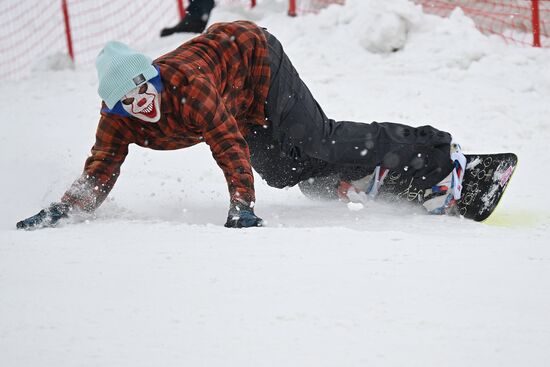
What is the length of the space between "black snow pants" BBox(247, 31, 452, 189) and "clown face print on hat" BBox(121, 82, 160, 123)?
59 cm

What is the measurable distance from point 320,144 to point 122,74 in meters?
0.98

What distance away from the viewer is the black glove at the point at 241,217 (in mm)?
2717

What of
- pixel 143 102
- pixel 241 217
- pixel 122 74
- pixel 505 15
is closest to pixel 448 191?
pixel 241 217

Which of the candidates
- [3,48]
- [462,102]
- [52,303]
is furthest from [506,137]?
[3,48]

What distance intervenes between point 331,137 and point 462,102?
245 cm

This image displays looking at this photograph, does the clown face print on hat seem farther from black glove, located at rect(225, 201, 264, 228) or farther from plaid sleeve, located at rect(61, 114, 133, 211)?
black glove, located at rect(225, 201, 264, 228)

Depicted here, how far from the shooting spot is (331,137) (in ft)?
10.7

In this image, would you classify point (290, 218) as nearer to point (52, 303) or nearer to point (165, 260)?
point (165, 260)

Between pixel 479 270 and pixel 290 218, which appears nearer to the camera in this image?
pixel 479 270

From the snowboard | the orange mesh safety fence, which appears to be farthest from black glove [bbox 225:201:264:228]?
the orange mesh safety fence

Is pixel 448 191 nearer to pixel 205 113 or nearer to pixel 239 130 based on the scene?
pixel 239 130

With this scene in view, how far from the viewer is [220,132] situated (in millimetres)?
2785

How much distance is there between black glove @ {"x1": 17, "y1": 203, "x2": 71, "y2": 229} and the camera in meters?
2.83

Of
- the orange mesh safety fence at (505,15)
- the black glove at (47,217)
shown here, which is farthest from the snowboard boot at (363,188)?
Result: the orange mesh safety fence at (505,15)
